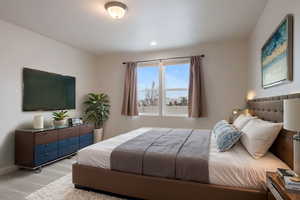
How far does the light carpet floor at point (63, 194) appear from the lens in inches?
83.7

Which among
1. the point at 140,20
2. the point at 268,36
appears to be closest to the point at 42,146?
the point at 140,20

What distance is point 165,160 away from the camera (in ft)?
6.20

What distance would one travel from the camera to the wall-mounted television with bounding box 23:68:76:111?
3266 mm

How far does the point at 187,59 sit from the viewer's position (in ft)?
14.5

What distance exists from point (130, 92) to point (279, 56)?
3.47m

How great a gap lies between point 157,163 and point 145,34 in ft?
8.82

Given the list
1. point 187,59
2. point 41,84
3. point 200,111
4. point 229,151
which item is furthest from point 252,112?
point 41,84

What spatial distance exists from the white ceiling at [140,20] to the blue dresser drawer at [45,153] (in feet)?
7.33

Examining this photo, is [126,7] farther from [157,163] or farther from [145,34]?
[157,163]

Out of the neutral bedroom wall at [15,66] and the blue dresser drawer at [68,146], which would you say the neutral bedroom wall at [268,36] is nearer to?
the blue dresser drawer at [68,146]

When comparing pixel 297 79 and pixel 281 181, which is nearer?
pixel 281 181

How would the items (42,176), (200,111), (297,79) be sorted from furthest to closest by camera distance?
1. (200,111)
2. (42,176)
3. (297,79)

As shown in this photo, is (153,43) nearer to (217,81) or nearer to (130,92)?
(130,92)

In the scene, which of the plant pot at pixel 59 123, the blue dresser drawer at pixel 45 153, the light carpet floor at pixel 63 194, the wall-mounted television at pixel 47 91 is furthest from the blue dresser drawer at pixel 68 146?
the light carpet floor at pixel 63 194
